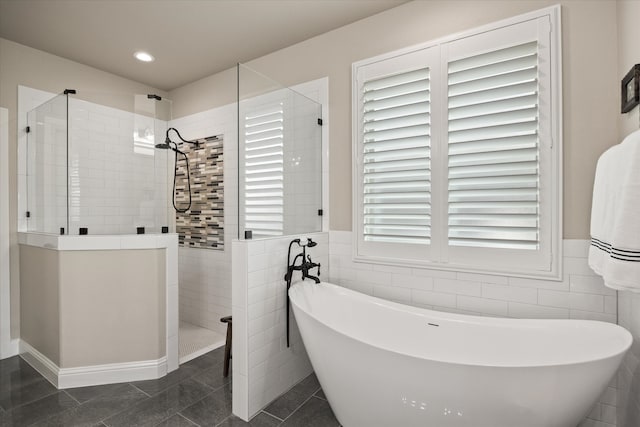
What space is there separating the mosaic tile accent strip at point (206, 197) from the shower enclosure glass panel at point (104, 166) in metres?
0.56

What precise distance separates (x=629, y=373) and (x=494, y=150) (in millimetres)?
1347

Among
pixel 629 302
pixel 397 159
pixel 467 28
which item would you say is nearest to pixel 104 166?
pixel 397 159

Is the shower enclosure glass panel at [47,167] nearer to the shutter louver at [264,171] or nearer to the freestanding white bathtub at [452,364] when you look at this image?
the shutter louver at [264,171]

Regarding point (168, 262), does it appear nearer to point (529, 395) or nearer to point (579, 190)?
point (529, 395)

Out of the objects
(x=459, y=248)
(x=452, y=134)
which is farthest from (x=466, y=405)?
(x=452, y=134)

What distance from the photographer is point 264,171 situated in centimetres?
224

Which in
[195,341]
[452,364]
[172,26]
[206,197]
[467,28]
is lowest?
[195,341]

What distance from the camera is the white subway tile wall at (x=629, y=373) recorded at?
153 cm

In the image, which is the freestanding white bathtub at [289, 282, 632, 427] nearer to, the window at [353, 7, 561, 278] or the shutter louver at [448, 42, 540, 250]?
the window at [353, 7, 561, 278]

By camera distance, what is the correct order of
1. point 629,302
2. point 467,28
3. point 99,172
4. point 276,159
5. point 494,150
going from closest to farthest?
point 629,302, point 494,150, point 467,28, point 276,159, point 99,172

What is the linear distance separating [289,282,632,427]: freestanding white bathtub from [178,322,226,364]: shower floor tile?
1396mm

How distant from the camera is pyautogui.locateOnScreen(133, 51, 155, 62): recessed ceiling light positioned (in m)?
3.17

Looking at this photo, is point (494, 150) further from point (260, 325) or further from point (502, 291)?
point (260, 325)

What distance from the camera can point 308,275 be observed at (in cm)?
238
